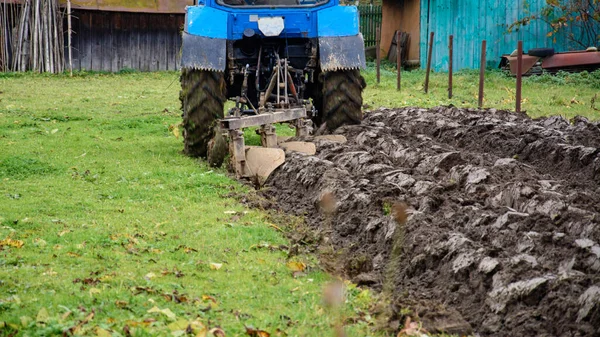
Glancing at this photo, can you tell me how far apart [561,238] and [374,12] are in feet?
91.4

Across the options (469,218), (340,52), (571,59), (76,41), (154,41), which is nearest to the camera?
Result: (469,218)

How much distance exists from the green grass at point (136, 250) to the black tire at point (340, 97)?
202cm

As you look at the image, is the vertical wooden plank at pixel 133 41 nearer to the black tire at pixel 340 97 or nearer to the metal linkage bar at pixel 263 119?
the black tire at pixel 340 97

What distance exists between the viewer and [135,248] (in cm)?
698

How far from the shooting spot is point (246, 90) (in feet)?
38.5

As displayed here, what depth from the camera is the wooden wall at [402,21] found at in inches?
1115

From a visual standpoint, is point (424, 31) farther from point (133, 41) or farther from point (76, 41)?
point (76, 41)

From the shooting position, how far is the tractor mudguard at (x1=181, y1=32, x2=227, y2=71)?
1132 cm

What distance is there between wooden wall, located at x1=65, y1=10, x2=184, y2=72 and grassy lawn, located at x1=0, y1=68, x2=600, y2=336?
14307 millimetres

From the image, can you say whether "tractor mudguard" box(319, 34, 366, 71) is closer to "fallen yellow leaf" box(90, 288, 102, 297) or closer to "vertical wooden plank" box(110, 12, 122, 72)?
"fallen yellow leaf" box(90, 288, 102, 297)

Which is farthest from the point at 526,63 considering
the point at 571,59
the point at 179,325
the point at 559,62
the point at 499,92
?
the point at 179,325

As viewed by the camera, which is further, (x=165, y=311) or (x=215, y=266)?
(x=215, y=266)

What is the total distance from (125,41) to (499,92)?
13779 mm

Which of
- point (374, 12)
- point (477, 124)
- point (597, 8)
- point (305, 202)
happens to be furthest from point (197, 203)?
point (374, 12)
